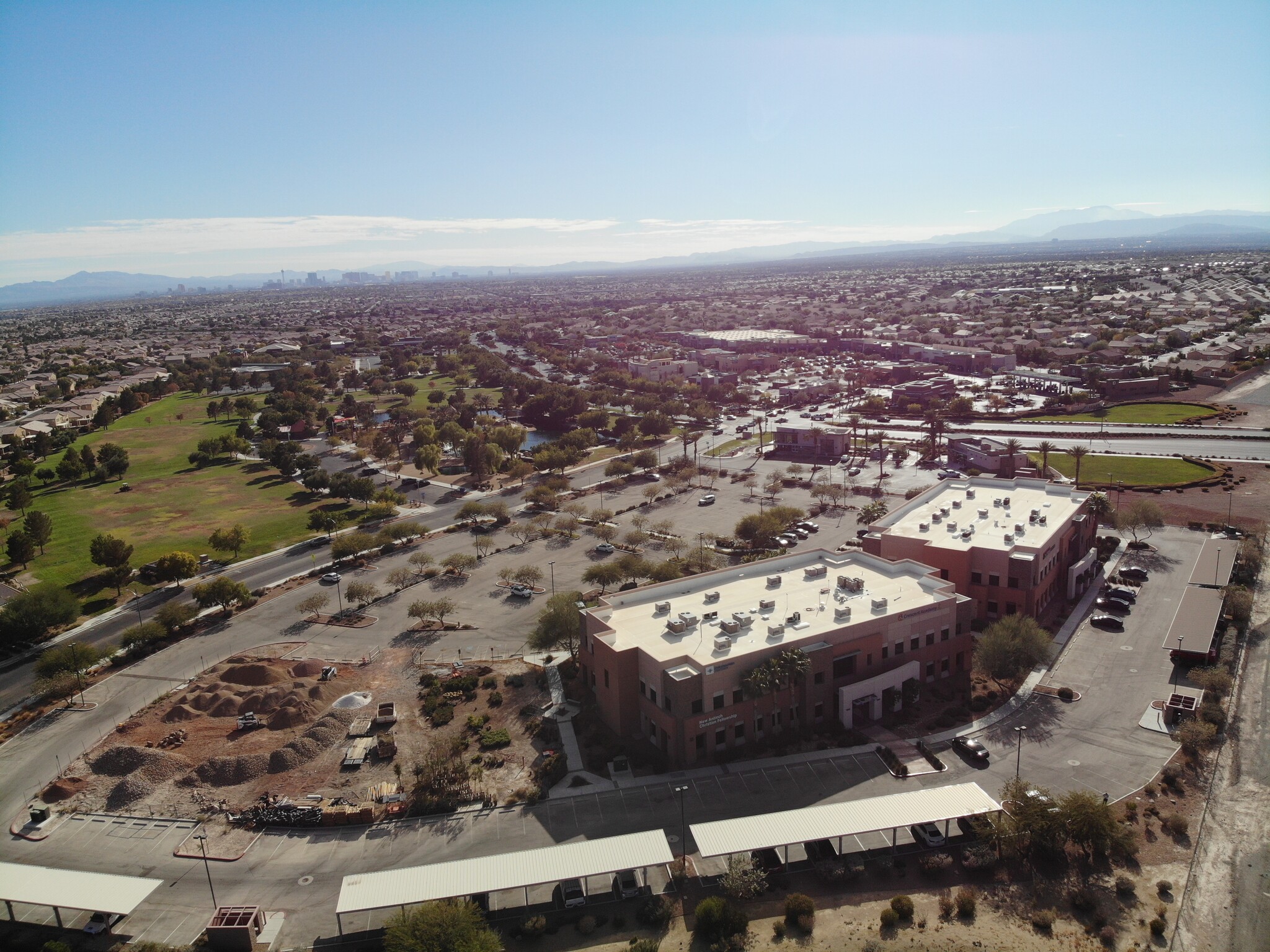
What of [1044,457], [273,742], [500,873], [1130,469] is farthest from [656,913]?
[1130,469]

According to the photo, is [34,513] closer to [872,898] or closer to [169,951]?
[169,951]

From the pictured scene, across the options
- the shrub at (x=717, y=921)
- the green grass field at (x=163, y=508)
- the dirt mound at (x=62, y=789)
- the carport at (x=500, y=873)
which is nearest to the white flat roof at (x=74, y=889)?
the dirt mound at (x=62, y=789)

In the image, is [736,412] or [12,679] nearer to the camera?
[12,679]

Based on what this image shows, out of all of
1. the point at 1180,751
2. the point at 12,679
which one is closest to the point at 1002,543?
the point at 1180,751

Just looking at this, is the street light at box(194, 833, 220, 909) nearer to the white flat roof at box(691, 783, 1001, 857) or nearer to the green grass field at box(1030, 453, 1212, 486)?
the white flat roof at box(691, 783, 1001, 857)

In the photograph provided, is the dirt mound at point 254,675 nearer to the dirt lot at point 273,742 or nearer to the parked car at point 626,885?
the dirt lot at point 273,742

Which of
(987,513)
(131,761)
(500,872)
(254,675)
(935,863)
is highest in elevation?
(987,513)

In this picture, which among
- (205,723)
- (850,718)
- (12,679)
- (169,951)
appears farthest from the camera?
(12,679)

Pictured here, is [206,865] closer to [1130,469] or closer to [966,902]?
[966,902]
